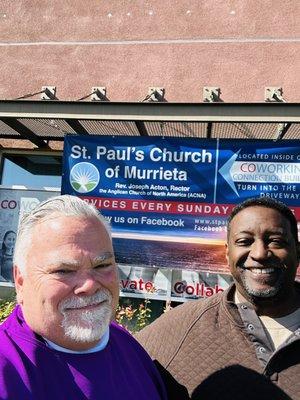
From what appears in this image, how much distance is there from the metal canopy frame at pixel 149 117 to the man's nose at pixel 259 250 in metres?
3.99

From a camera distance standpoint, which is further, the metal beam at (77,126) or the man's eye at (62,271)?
the metal beam at (77,126)

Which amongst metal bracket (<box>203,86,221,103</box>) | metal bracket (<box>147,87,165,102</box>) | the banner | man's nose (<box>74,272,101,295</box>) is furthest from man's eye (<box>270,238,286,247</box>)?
metal bracket (<box>147,87,165,102</box>)

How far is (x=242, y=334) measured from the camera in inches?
77.3

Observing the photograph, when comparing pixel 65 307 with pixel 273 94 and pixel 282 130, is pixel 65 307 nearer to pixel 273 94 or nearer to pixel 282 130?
pixel 282 130

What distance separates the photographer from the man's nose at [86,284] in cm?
148

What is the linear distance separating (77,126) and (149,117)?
135 cm

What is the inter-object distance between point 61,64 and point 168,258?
436cm

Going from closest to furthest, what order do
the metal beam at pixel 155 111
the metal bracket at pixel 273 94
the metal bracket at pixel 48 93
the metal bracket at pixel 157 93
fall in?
the metal beam at pixel 155 111, the metal bracket at pixel 273 94, the metal bracket at pixel 157 93, the metal bracket at pixel 48 93

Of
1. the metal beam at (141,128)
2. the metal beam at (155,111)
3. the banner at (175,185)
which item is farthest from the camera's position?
the metal beam at (141,128)

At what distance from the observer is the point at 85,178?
259 inches

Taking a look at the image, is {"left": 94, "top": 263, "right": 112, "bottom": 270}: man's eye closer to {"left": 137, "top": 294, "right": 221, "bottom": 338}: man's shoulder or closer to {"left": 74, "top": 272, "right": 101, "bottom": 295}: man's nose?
{"left": 74, "top": 272, "right": 101, "bottom": 295}: man's nose

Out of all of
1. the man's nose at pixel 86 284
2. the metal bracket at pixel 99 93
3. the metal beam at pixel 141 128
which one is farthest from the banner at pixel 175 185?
the man's nose at pixel 86 284

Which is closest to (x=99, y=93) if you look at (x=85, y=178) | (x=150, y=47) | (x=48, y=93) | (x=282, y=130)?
(x=48, y=93)

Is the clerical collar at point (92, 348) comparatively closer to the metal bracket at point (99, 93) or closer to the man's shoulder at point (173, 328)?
the man's shoulder at point (173, 328)
